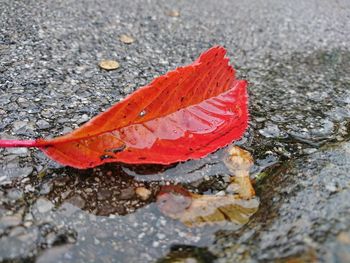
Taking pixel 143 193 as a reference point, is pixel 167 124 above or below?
above

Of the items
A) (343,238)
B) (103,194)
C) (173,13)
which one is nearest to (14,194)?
(103,194)

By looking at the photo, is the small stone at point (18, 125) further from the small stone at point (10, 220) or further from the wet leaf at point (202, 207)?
the wet leaf at point (202, 207)

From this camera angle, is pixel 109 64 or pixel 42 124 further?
pixel 109 64

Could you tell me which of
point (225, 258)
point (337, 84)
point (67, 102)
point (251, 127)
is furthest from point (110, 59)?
point (225, 258)

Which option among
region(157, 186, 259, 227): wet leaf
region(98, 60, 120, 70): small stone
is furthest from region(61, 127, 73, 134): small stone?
region(98, 60, 120, 70): small stone

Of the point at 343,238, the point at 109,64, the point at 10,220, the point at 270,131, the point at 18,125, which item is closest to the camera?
the point at 343,238

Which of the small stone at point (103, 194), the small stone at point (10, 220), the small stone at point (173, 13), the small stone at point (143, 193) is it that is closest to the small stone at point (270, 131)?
the small stone at point (143, 193)

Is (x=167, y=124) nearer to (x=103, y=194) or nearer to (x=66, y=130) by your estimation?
(x=103, y=194)
